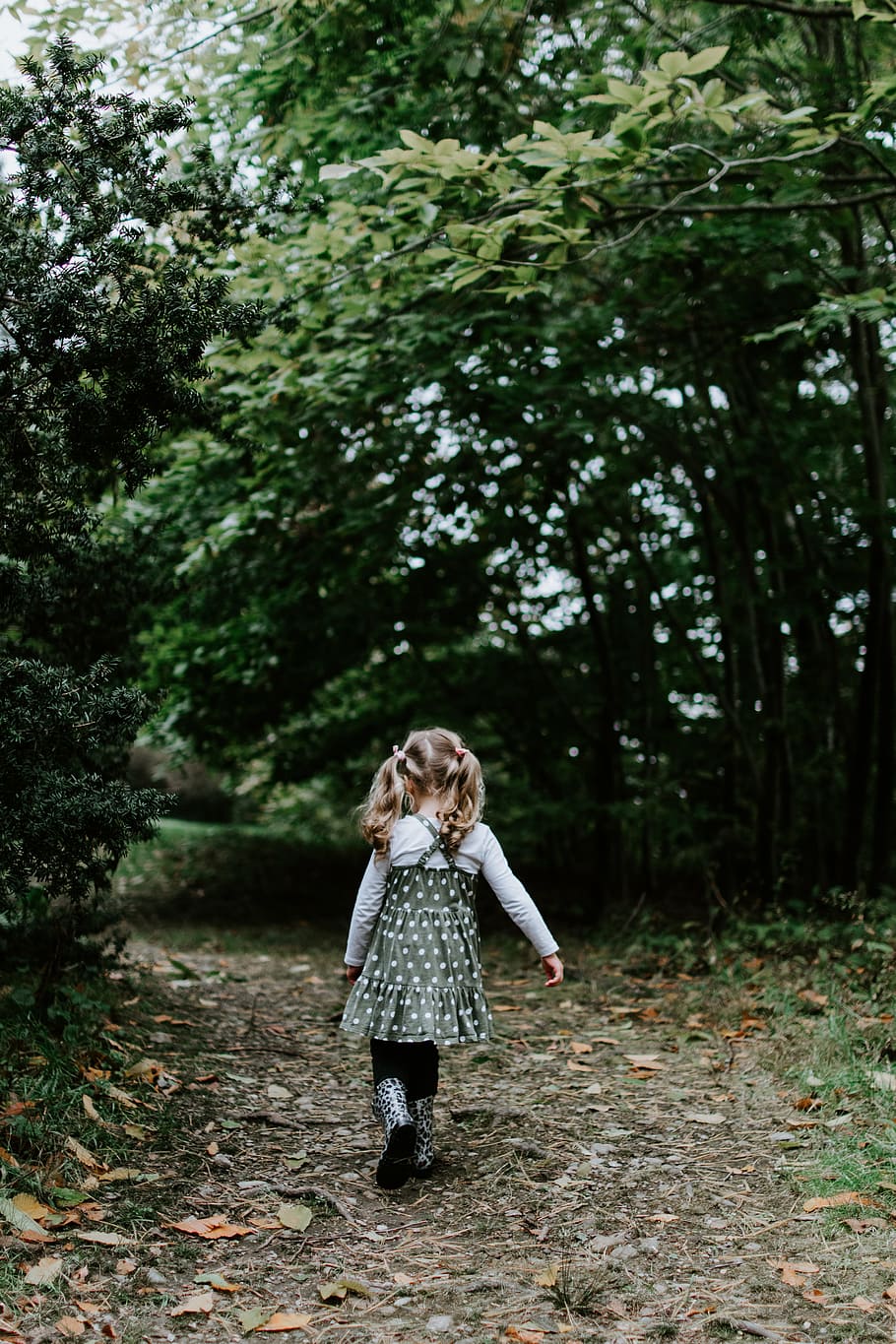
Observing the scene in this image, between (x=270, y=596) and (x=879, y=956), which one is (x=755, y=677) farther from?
(x=270, y=596)

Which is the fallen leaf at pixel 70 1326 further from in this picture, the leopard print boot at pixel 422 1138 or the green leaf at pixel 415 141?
the green leaf at pixel 415 141

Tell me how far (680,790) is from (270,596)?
13.8ft

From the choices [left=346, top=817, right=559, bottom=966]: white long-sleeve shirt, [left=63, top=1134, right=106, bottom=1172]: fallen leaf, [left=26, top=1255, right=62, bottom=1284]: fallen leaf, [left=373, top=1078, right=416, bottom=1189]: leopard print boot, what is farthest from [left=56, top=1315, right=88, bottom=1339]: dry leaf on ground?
[left=346, top=817, right=559, bottom=966]: white long-sleeve shirt

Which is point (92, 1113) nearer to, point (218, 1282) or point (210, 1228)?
point (210, 1228)

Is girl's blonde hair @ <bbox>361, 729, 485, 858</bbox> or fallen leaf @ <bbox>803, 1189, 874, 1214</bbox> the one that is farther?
girl's blonde hair @ <bbox>361, 729, 485, 858</bbox>

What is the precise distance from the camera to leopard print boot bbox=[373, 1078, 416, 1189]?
11.6ft

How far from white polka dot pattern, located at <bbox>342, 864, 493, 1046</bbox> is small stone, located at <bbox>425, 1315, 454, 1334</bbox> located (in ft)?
3.11

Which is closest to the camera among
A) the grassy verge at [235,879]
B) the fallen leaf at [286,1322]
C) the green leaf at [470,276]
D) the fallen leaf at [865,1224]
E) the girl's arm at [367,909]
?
the fallen leaf at [286,1322]

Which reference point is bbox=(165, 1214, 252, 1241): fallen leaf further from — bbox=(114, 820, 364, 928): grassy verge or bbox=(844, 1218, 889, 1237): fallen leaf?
bbox=(114, 820, 364, 928): grassy verge

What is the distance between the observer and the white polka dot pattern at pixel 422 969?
3.62 m

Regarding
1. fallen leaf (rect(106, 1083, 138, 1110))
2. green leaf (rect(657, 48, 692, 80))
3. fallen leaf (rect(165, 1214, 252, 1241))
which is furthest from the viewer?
fallen leaf (rect(106, 1083, 138, 1110))

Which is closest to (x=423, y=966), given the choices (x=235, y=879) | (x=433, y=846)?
(x=433, y=846)

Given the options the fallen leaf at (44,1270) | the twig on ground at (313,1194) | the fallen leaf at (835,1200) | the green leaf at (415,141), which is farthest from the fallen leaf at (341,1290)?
the green leaf at (415,141)

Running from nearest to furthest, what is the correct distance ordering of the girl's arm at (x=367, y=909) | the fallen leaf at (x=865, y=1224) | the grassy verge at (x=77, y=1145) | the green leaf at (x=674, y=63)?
1. the grassy verge at (x=77, y=1145)
2. the fallen leaf at (x=865, y=1224)
3. the girl's arm at (x=367, y=909)
4. the green leaf at (x=674, y=63)
